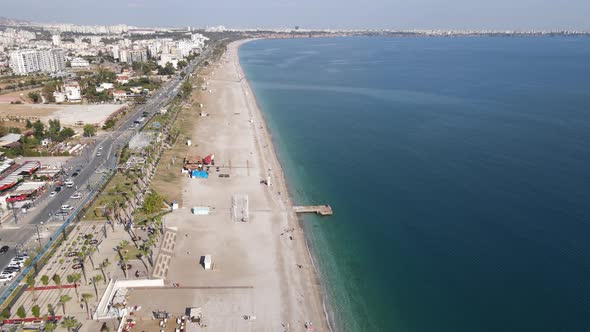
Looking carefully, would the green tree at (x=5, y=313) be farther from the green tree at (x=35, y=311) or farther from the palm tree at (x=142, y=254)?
the palm tree at (x=142, y=254)

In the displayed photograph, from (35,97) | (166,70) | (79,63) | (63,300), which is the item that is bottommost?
(63,300)

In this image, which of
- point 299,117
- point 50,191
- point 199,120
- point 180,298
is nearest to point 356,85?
point 299,117

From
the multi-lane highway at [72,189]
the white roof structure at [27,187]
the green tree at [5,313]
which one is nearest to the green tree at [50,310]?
the green tree at [5,313]

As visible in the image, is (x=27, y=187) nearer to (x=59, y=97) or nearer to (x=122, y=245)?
(x=122, y=245)

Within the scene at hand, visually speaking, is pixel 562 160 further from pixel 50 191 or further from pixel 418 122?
pixel 50 191

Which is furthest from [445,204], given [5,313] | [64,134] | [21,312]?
[64,134]

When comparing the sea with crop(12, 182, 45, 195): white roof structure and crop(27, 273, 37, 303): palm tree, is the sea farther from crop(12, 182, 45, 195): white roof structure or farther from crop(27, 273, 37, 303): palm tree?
crop(12, 182, 45, 195): white roof structure

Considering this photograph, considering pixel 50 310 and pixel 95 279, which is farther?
pixel 95 279

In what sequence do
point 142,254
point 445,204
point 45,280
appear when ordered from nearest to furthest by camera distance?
1. point 45,280
2. point 142,254
3. point 445,204
